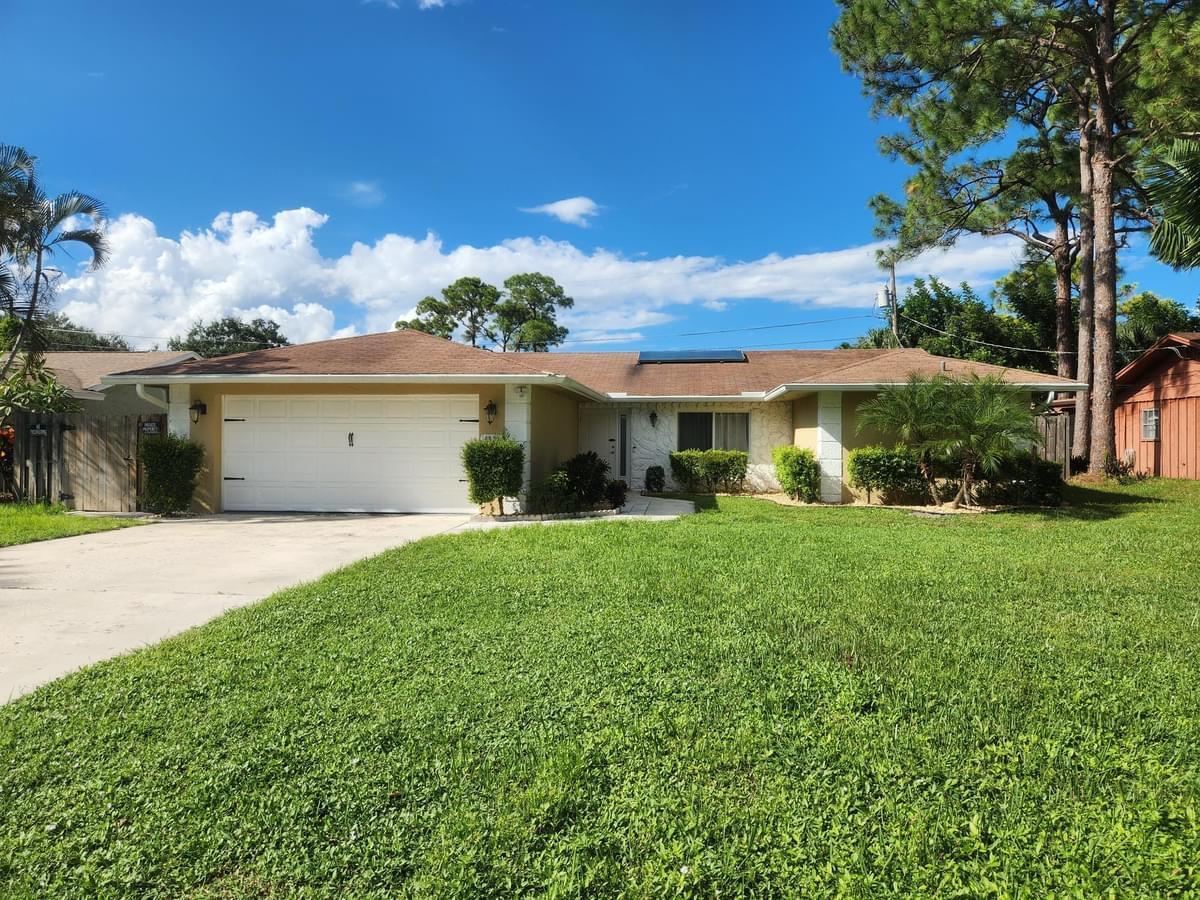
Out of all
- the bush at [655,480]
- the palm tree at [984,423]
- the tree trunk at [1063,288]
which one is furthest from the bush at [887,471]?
the tree trunk at [1063,288]

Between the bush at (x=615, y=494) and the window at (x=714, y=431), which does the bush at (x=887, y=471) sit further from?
the bush at (x=615, y=494)

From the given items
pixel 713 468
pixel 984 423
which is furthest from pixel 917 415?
pixel 713 468

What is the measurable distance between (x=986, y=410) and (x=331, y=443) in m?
11.7

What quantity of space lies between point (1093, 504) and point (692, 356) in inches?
435

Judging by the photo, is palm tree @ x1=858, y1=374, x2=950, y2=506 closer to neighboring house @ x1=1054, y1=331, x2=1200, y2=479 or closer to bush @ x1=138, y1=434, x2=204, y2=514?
neighboring house @ x1=1054, y1=331, x2=1200, y2=479

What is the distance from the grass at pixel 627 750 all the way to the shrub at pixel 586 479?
6787 mm

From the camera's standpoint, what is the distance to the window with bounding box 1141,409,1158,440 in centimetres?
1761

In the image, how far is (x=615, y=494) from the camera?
1277cm

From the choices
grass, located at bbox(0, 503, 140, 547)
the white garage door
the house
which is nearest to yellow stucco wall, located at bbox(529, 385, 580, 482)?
the house

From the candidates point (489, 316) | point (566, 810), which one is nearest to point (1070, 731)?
point (566, 810)

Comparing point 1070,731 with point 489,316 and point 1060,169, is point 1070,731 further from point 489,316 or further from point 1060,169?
point 489,316

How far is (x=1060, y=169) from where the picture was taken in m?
16.2

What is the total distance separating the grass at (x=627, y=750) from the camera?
2012mm

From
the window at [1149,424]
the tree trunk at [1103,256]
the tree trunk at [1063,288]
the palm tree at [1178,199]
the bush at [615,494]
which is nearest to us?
the palm tree at [1178,199]
